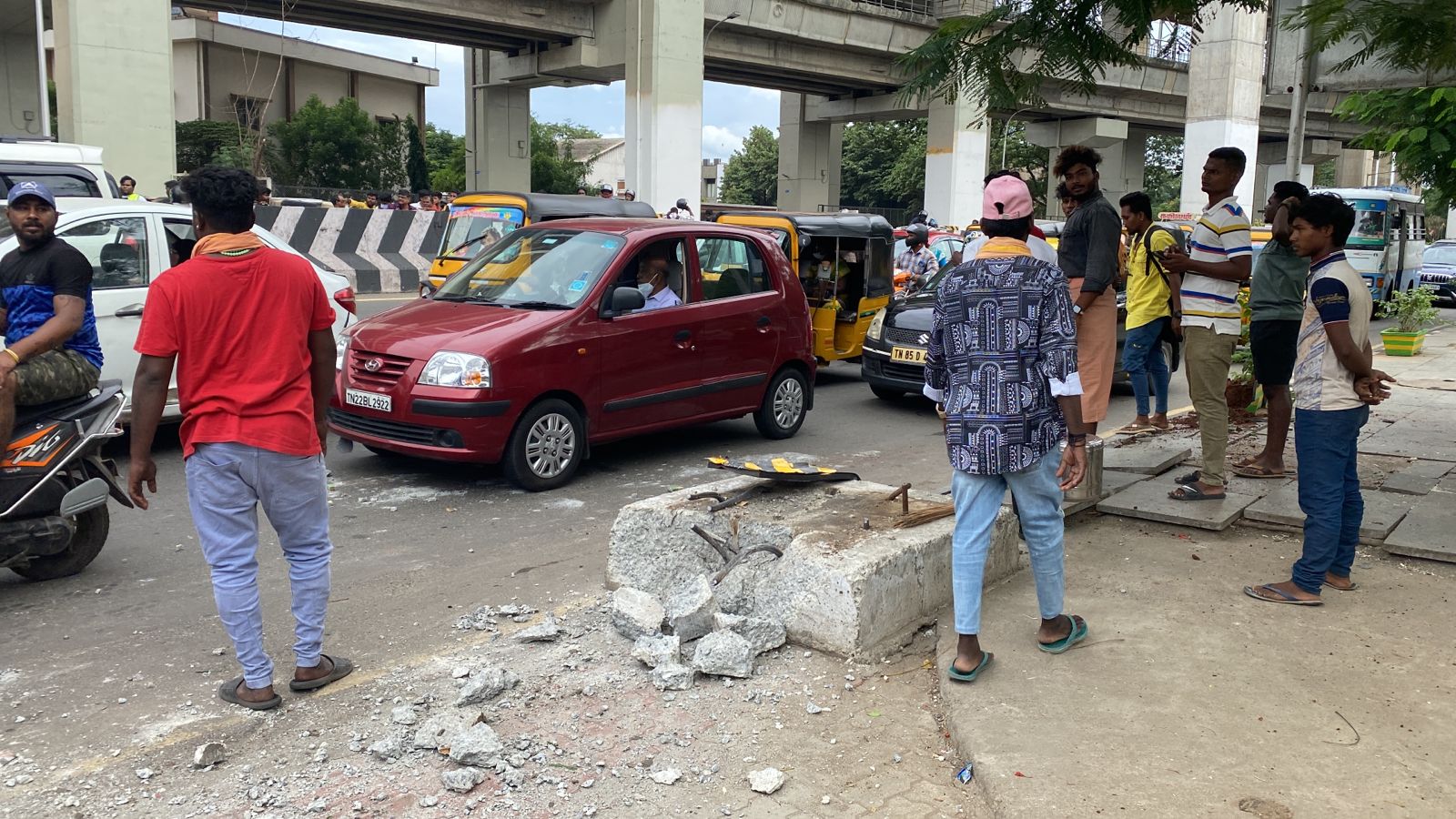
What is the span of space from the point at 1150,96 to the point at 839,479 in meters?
43.5

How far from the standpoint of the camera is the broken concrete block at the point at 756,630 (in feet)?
14.4

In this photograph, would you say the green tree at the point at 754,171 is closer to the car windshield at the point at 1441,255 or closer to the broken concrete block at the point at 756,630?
the car windshield at the point at 1441,255

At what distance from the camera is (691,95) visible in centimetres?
2900

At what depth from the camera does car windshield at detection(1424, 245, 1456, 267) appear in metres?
30.4

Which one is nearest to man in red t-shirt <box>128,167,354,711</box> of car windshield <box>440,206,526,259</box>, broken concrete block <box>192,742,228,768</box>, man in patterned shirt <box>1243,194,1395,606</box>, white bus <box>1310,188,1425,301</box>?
broken concrete block <box>192,742,228,768</box>

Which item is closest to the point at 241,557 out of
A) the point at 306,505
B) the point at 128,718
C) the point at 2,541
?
the point at 306,505

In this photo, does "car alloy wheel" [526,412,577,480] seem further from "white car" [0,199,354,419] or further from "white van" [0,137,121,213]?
"white van" [0,137,121,213]

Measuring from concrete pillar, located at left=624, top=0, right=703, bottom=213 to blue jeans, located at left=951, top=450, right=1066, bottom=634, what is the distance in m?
24.5

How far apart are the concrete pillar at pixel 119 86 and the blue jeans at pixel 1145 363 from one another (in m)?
17.7

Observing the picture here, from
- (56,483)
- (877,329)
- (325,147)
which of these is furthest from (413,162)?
(56,483)

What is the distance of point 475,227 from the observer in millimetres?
15031

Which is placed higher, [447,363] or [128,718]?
[447,363]

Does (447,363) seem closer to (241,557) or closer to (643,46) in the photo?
(241,557)

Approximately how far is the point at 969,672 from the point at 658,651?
1.16m
